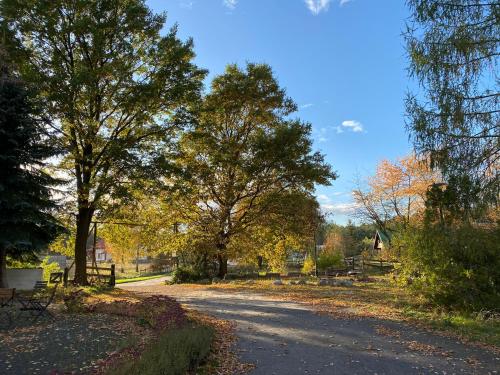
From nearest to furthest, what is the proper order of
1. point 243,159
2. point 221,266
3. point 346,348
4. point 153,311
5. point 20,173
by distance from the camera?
point 346,348 < point 153,311 < point 20,173 < point 243,159 < point 221,266

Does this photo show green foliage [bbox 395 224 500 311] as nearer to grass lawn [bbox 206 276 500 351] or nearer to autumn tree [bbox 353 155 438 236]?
grass lawn [bbox 206 276 500 351]

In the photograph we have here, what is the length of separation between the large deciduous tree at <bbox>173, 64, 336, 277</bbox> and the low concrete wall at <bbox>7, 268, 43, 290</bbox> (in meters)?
8.58

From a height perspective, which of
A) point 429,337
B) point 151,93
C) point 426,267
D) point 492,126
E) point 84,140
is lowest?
point 429,337

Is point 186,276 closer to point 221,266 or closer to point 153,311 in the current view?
point 221,266

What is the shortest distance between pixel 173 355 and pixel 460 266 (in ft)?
27.9

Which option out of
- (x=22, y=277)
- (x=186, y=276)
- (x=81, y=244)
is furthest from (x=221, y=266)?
(x=22, y=277)

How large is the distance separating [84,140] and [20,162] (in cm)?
474

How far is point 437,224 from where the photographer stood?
11.3 meters

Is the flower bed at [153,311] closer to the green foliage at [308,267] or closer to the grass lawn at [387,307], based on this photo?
the grass lawn at [387,307]

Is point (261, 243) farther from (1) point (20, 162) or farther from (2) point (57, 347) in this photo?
(2) point (57, 347)

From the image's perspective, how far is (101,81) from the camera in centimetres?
1769

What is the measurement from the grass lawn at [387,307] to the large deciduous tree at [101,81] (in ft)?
27.9

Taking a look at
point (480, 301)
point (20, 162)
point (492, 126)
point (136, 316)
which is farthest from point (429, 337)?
point (20, 162)

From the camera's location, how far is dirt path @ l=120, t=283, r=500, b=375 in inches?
253
